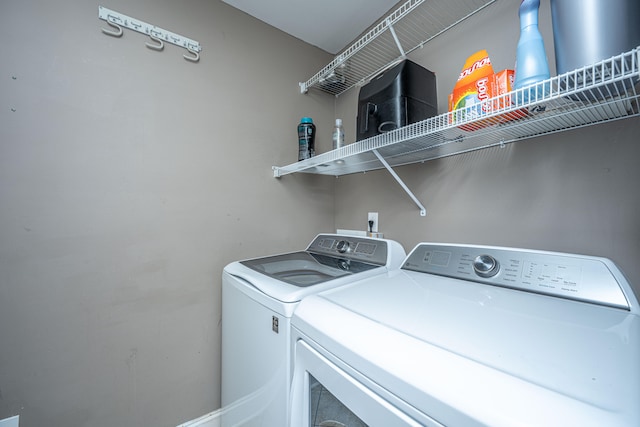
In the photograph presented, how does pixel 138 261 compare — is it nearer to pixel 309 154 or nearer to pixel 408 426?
pixel 309 154

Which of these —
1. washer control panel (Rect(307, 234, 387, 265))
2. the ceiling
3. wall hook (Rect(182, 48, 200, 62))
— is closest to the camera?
washer control panel (Rect(307, 234, 387, 265))

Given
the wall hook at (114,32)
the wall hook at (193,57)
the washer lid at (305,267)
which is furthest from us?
the wall hook at (193,57)

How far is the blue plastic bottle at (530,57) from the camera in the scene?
2.37 feet

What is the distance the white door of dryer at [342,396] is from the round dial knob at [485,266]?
2.20 feet

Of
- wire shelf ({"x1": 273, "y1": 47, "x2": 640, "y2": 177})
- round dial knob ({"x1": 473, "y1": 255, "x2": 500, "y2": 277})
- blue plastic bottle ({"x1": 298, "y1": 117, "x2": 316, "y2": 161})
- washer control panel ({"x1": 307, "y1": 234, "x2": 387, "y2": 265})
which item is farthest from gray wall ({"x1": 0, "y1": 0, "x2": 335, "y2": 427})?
round dial knob ({"x1": 473, "y1": 255, "x2": 500, "y2": 277})

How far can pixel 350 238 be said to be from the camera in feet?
5.00

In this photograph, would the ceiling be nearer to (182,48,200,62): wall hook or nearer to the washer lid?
(182,48,200,62): wall hook

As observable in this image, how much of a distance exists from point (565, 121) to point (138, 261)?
1.95 metres

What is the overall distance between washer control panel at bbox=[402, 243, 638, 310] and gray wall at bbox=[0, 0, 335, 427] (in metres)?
1.11

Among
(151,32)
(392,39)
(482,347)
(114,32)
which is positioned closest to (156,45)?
(151,32)

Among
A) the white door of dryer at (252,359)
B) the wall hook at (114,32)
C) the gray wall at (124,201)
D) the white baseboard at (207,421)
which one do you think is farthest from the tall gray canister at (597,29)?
the white baseboard at (207,421)

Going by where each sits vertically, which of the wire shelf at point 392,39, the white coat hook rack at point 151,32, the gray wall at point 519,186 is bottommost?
the gray wall at point 519,186

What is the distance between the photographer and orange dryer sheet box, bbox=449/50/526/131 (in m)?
0.82

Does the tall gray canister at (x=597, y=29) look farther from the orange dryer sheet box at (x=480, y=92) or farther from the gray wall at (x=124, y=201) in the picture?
the gray wall at (x=124, y=201)
